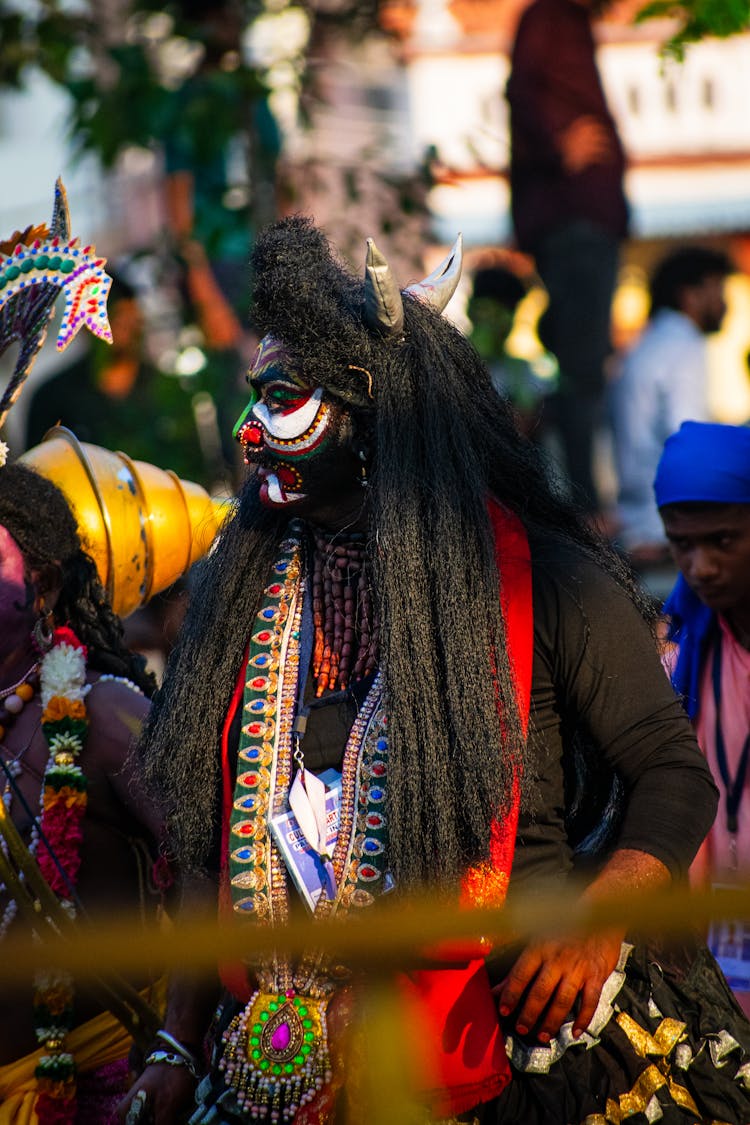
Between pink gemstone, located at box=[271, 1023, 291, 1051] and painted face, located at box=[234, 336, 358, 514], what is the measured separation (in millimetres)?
884

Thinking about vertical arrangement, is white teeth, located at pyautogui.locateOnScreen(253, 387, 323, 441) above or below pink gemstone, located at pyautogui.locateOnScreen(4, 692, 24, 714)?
above

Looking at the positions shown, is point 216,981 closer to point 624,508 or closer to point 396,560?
point 396,560

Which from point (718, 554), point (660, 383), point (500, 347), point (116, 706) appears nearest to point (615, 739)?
point (116, 706)

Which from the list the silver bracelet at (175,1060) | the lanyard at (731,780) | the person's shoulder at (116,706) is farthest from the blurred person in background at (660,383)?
the silver bracelet at (175,1060)

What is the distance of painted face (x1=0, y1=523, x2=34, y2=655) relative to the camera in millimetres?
3377

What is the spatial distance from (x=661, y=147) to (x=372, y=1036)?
652 inches

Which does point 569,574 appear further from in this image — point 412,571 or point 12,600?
point 12,600

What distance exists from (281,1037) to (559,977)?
19.6 inches

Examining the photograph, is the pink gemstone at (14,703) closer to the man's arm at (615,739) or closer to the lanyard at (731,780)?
the man's arm at (615,739)

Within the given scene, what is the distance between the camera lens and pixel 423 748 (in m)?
2.47

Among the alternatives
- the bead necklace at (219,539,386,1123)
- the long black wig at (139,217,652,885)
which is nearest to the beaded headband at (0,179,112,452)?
the long black wig at (139,217,652,885)

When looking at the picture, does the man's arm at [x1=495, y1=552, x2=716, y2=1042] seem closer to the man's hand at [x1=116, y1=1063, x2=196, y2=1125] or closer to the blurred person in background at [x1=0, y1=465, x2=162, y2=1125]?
the man's hand at [x1=116, y1=1063, x2=196, y2=1125]

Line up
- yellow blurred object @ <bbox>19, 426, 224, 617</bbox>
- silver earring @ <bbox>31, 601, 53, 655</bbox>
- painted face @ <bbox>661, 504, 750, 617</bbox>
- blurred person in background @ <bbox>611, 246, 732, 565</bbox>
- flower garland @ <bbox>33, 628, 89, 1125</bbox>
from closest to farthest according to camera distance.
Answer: flower garland @ <bbox>33, 628, 89, 1125</bbox> → silver earring @ <bbox>31, 601, 53, 655</bbox> → yellow blurred object @ <bbox>19, 426, 224, 617</bbox> → painted face @ <bbox>661, 504, 750, 617</bbox> → blurred person in background @ <bbox>611, 246, 732, 565</bbox>

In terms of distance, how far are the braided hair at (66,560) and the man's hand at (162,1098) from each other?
1.02 metres
